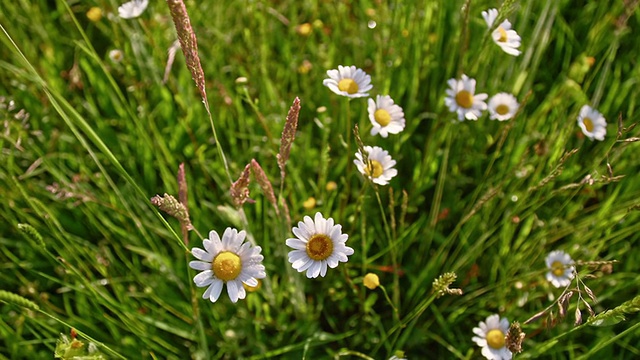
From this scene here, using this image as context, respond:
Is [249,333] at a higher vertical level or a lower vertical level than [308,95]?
lower

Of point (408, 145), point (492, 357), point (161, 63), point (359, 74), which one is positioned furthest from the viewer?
point (161, 63)

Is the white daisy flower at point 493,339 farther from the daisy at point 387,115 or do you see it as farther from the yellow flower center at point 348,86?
the yellow flower center at point 348,86

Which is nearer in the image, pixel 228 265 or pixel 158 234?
pixel 228 265

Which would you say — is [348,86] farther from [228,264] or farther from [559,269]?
[559,269]

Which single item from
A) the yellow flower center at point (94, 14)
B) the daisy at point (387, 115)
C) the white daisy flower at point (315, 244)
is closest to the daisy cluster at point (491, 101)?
the daisy at point (387, 115)

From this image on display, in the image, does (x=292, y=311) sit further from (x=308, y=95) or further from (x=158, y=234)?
(x=308, y=95)

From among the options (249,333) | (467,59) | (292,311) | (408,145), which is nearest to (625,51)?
(467,59)

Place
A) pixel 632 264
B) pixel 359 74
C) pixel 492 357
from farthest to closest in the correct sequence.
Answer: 1. pixel 632 264
2. pixel 359 74
3. pixel 492 357

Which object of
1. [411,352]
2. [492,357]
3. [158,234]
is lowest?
[411,352]

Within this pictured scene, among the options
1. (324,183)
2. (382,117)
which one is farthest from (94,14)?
(382,117)
